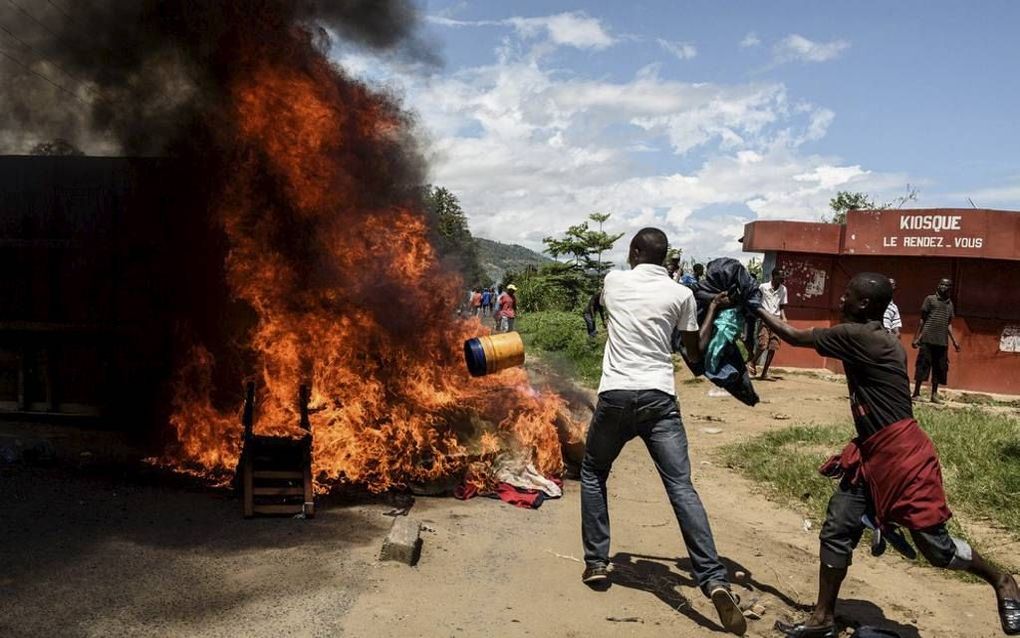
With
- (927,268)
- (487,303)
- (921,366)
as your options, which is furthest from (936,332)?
(487,303)

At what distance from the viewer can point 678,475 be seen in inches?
167

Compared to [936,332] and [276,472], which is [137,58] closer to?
[276,472]

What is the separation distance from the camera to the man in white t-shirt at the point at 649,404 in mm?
4156

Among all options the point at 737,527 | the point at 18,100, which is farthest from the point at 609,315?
the point at 18,100

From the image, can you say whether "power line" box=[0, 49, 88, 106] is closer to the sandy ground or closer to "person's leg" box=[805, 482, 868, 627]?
the sandy ground

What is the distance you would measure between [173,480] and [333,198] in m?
3.10

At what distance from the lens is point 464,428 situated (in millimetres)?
6672

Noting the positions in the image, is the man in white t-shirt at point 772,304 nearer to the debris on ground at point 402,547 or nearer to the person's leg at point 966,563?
the person's leg at point 966,563

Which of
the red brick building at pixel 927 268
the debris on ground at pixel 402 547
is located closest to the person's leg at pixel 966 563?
the debris on ground at pixel 402 547

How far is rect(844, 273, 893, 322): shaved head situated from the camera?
12.9 feet

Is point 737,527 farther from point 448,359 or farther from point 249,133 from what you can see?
point 249,133

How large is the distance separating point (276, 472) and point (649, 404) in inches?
122

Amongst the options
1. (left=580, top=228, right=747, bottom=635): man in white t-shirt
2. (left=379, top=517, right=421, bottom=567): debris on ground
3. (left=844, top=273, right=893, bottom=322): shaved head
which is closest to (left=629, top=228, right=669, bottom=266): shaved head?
(left=580, top=228, right=747, bottom=635): man in white t-shirt

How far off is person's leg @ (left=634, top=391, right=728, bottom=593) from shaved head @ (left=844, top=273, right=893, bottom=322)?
1114mm
